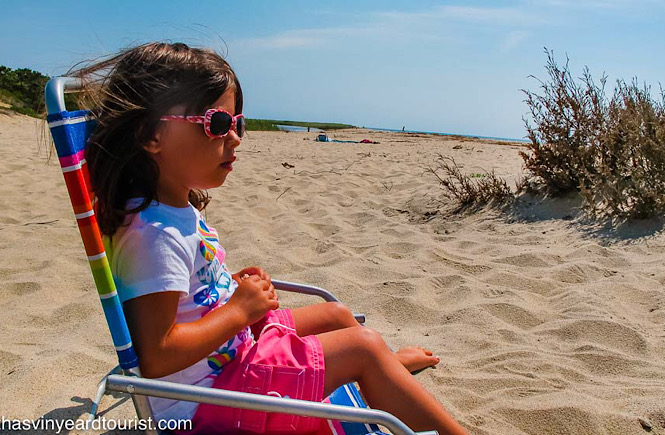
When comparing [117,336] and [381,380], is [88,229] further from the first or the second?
[381,380]

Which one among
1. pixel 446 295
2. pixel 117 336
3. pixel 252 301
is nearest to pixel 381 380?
pixel 252 301

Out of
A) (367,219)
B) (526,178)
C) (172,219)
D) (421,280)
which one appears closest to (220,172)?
(172,219)

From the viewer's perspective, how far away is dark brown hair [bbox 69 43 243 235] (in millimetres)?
1492

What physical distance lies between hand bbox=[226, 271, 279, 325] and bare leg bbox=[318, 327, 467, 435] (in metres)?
0.22

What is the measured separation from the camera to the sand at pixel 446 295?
7.04ft

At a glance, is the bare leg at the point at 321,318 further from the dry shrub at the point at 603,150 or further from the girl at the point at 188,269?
the dry shrub at the point at 603,150

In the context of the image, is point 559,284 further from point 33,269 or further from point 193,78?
point 33,269

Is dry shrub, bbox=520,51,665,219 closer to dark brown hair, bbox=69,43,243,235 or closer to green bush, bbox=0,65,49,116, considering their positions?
dark brown hair, bbox=69,43,243,235

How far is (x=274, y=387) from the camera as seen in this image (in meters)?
1.55

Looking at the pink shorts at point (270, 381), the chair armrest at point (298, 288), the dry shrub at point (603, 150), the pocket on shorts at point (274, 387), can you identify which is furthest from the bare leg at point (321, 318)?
the dry shrub at point (603, 150)

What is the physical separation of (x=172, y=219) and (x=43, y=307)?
1798mm

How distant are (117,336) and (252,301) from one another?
0.36 metres

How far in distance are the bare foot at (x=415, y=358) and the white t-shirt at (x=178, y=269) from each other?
0.94m

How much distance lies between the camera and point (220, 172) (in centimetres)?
161
